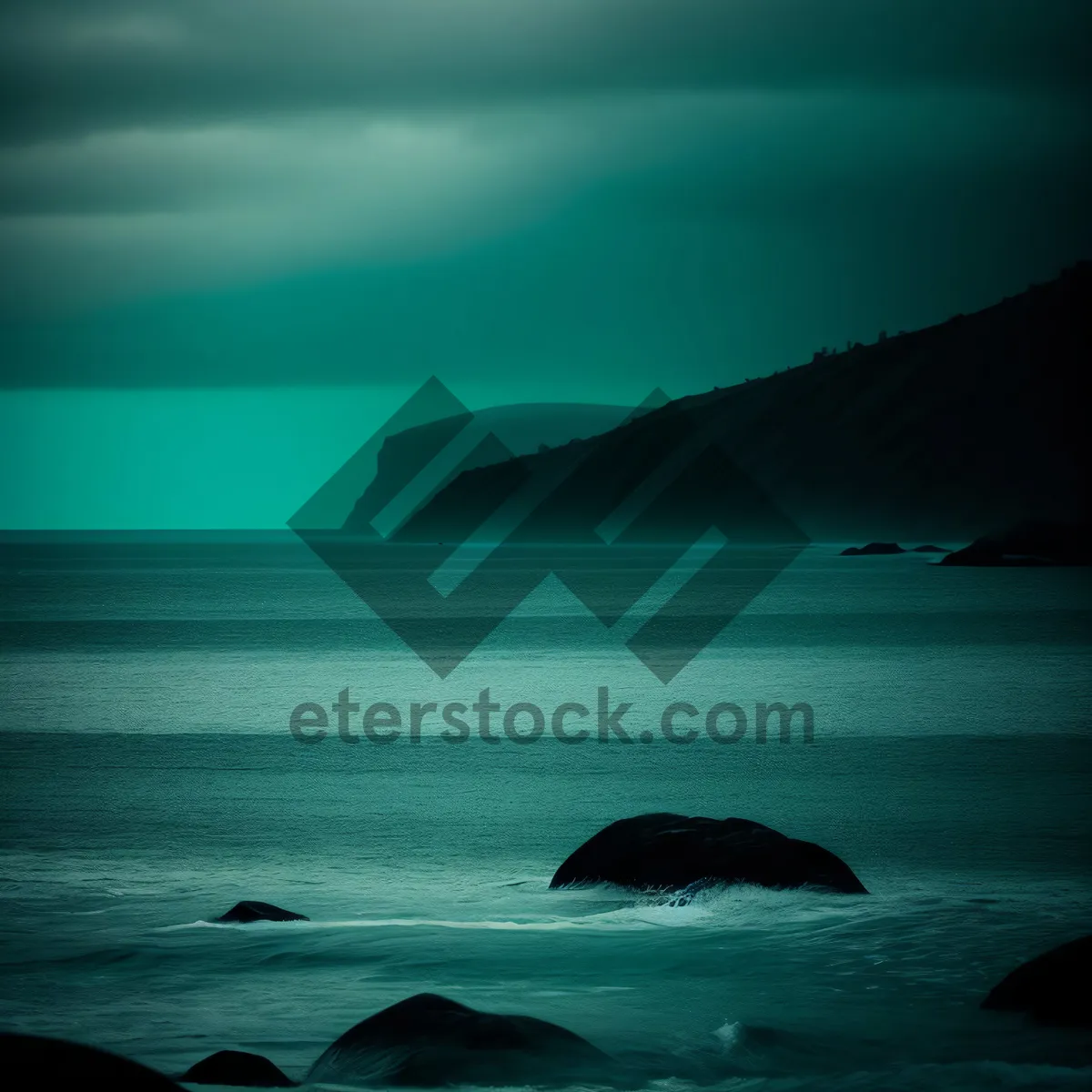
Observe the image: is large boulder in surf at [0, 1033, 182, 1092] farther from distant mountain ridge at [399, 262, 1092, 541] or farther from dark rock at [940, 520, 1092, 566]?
distant mountain ridge at [399, 262, 1092, 541]

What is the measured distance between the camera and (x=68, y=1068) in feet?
18.0

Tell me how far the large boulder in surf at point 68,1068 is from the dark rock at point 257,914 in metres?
5.08

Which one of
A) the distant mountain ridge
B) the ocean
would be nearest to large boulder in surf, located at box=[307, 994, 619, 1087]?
the ocean

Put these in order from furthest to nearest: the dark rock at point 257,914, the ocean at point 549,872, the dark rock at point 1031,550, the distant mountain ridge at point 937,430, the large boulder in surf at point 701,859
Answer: the distant mountain ridge at point 937,430 → the dark rock at point 1031,550 → the large boulder in surf at point 701,859 → the dark rock at point 257,914 → the ocean at point 549,872

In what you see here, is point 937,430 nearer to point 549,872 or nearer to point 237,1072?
point 549,872

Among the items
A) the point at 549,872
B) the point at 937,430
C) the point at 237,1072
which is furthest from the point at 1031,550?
the point at 237,1072

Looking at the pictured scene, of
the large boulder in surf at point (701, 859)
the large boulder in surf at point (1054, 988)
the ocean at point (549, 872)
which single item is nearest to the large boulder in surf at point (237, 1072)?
the ocean at point (549, 872)

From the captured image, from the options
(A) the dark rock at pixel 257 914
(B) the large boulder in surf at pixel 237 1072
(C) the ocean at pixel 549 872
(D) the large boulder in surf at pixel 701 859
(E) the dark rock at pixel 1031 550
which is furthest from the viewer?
(E) the dark rock at pixel 1031 550

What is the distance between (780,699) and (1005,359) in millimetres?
146207

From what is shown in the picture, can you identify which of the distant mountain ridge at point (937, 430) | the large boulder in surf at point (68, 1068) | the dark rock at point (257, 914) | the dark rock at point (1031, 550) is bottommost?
the large boulder in surf at point (68, 1068)

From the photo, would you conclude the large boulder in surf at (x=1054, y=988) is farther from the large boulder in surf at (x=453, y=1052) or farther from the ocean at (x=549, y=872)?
the large boulder in surf at (x=453, y=1052)

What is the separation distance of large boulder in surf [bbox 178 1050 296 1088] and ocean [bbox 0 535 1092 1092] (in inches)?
15.8

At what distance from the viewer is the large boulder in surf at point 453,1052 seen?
716 centimetres

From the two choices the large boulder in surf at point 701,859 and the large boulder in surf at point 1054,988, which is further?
the large boulder in surf at point 701,859
